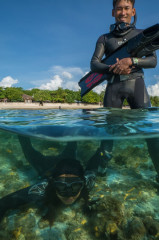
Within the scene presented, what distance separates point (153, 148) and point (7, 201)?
280 centimetres

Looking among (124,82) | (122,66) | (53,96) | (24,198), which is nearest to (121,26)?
(122,66)

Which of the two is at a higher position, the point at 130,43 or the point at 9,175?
the point at 130,43

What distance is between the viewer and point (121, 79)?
10.7 feet

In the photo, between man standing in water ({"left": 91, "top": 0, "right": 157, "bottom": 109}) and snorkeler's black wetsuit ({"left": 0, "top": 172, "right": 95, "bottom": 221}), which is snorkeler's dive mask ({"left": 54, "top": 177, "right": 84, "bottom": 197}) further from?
man standing in water ({"left": 91, "top": 0, "right": 157, "bottom": 109})

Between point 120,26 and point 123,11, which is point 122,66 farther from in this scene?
point 123,11

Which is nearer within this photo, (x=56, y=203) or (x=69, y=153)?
(x=56, y=203)

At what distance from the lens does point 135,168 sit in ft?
13.1

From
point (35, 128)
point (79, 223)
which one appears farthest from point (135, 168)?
point (35, 128)

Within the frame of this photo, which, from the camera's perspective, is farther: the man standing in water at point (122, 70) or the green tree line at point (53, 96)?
the green tree line at point (53, 96)

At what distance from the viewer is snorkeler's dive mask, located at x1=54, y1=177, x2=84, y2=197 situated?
2695mm

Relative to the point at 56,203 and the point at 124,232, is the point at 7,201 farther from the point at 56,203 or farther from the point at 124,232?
the point at 124,232

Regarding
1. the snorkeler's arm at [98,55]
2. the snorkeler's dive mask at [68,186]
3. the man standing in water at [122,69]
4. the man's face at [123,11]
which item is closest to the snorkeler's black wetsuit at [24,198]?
the snorkeler's dive mask at [68,186]

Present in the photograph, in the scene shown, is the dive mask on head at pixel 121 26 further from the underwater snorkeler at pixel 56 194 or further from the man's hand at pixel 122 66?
the underwater snorkeler at pixel 56 194

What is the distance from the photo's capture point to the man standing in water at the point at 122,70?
125 inches
